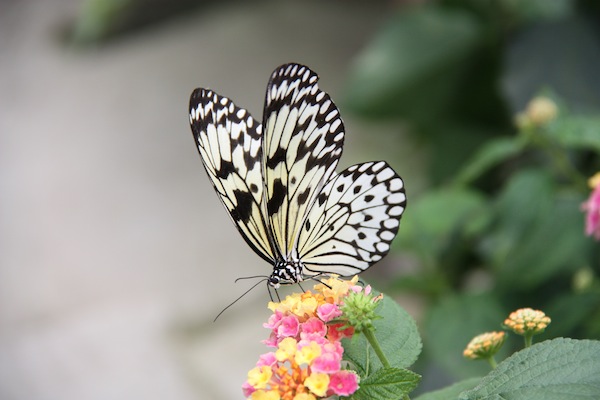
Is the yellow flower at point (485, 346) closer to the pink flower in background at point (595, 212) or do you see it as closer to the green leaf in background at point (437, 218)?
the pink flower in background at point (595, 212)

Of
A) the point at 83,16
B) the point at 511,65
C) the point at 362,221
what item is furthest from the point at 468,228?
the point at 83,16

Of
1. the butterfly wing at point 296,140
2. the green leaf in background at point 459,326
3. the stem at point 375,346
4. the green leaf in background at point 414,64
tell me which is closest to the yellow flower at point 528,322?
the stem at point 375,346

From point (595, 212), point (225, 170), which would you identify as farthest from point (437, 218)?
point (225, 170)

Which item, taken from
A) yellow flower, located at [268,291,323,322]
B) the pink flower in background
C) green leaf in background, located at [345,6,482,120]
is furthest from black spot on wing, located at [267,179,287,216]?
green leaf in background, located at [345,6,482,120]

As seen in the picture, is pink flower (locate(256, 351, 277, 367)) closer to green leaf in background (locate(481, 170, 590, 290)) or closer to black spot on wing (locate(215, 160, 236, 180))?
black spot on wing (locate(215, 160, 236, 180))

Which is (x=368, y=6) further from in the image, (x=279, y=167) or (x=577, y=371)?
(x=577, y=371)

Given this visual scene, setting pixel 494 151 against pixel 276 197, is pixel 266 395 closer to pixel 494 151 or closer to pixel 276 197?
pixel 276 197

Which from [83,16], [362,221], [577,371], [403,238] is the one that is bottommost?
[577,371]

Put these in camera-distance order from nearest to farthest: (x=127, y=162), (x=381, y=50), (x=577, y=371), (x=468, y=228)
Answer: (x=577, y=371)
(x=468, y=228)
(x=381, y=50)
(x=127, y=162)
